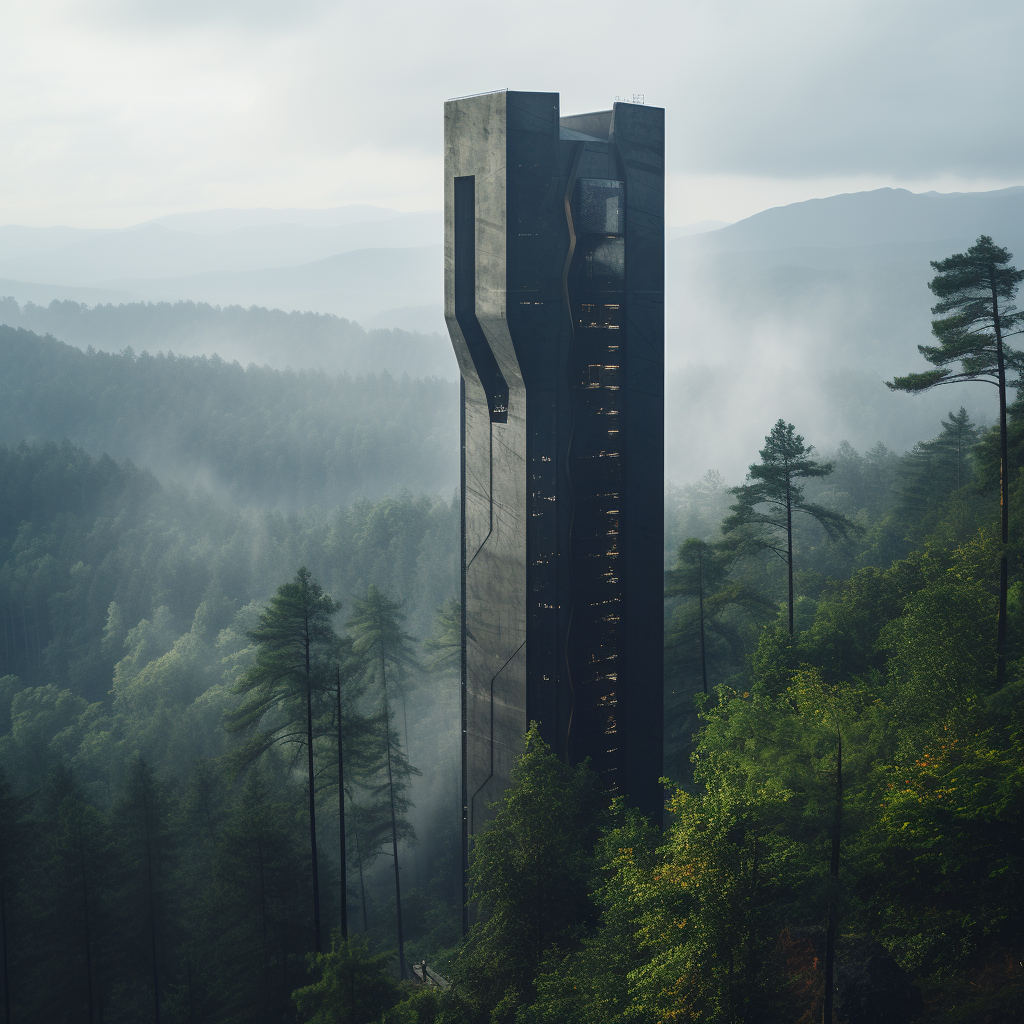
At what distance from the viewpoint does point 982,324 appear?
17781 millimetres

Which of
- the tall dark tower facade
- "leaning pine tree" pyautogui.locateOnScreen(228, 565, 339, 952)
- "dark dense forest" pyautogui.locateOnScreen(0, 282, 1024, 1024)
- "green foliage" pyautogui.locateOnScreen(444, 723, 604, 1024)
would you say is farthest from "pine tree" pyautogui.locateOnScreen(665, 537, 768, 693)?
"green foliage" pyautogui.locateOnScreen(444, 723, 604, 1024)

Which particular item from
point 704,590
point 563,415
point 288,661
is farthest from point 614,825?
point 704,590

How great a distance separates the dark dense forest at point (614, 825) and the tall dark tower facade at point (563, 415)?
7.74 ft

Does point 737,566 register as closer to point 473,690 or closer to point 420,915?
point 420,915

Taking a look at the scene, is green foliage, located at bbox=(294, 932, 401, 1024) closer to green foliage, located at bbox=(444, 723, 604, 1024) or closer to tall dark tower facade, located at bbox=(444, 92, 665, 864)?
green foliage, located at bbox=(444, 723, 604, 1024)

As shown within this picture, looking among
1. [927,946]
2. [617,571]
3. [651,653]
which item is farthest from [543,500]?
[927,946]

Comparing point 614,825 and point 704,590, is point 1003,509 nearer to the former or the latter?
point 614,825

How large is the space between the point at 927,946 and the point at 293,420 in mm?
116214

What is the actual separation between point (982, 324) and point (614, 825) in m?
13.0

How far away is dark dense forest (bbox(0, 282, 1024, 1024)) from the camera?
11492 mm

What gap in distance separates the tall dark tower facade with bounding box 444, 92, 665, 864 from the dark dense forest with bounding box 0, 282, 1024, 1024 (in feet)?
7.74

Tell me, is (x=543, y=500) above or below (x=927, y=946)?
Answer: above

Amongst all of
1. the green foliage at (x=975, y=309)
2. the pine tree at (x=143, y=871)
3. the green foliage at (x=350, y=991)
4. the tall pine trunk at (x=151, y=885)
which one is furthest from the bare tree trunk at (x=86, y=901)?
the green foliage at (x=975, y=309)

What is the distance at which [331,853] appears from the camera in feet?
121
